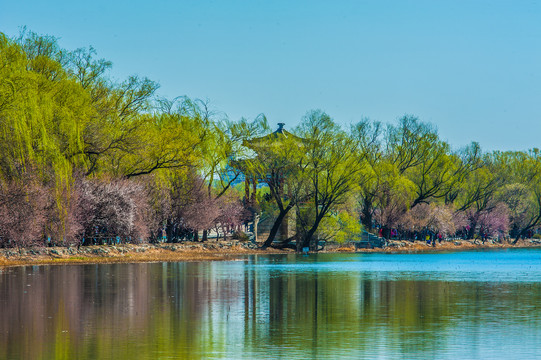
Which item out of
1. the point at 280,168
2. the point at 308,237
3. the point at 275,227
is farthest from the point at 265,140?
the point at 308,237

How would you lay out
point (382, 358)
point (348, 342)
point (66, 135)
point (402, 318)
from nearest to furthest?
point (382, 358), point (348, 342), point (402, 318), point (66, 135)

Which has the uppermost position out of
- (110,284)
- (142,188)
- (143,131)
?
(143,131)

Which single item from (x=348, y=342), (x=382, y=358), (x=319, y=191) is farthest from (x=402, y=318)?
(x=319, y=191)

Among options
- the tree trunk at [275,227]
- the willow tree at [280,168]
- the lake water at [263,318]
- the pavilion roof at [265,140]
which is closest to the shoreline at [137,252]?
the tree trunk at [275,227]

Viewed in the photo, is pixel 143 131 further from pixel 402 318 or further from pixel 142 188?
pixel 402 318

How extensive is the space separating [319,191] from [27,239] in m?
33.1

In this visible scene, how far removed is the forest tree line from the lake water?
728cm

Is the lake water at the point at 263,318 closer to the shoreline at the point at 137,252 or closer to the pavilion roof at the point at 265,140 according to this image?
the shoreline at the point at 137,252

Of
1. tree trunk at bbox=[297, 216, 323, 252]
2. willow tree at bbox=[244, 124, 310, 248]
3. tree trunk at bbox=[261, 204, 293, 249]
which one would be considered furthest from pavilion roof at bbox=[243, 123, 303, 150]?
tree trunk at bbox=[297, 216, 323, 252]

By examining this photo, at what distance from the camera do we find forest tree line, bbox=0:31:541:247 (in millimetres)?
35500

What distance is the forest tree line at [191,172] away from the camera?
116 ft

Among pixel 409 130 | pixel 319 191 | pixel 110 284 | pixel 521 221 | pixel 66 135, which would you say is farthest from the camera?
pixel 521 221

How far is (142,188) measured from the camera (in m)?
54.2

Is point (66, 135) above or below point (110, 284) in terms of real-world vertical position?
above
